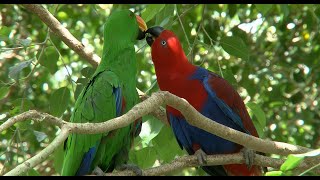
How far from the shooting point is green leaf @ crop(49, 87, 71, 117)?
3363mm

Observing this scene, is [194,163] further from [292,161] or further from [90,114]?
[292,161]

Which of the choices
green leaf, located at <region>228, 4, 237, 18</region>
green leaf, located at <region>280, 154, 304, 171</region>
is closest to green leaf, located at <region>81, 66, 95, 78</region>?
green leaf, located at <region>228, 4, 237, 18</region>

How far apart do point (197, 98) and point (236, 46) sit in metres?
0.51

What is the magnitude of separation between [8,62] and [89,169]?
2.64 metres

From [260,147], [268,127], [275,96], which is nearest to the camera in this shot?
[260,147]

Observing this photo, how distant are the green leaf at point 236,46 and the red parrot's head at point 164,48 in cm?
36

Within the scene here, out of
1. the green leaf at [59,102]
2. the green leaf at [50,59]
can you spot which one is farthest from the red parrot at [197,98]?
the green leaf at [50,59]

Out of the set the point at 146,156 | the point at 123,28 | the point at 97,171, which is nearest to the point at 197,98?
the point at 146,156

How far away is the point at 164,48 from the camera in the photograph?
10.5 ft

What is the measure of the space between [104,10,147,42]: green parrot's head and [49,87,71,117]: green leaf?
40 cm

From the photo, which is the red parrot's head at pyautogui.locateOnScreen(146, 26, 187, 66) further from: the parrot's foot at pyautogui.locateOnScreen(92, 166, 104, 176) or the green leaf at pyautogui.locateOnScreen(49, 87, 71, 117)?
the parrot's foot at pyautogui.locateOnScreen(92, 166, 104, 176)

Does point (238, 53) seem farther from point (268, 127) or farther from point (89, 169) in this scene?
point (268, 127)

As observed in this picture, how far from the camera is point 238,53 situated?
11.4 ft
